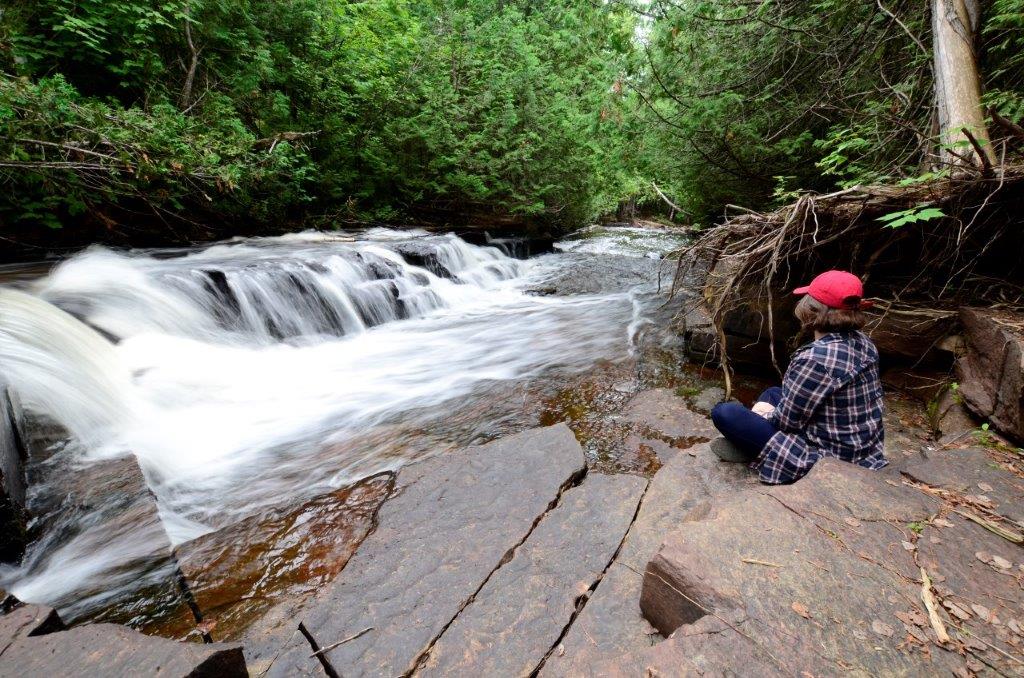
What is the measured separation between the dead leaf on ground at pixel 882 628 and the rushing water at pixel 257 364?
2.91 m

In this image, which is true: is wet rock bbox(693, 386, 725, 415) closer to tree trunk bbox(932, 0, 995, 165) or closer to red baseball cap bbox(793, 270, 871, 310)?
red baseball cap bbox(793, 270, 871, 310)

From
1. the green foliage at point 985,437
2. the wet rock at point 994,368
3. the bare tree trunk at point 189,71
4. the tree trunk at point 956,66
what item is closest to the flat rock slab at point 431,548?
the green foliage at point 985,437

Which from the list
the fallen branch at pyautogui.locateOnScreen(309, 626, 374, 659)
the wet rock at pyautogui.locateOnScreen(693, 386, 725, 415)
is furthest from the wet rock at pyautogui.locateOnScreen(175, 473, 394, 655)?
the wet rock at pyautogui.locateOnScreen(693, 386, 725, 415)

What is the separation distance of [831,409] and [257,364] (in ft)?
20.7

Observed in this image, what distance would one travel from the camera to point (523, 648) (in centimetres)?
184

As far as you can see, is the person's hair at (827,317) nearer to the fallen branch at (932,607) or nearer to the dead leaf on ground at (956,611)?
the fallen branch at (932,607)

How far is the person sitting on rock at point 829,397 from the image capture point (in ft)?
8.14

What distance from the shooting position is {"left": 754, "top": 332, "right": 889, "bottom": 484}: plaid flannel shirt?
2479mm

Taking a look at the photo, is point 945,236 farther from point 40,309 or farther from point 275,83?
point 275,83

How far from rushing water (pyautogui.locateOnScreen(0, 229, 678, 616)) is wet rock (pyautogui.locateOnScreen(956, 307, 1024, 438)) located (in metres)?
3.24

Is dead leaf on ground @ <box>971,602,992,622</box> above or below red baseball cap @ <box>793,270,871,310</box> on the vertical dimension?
below

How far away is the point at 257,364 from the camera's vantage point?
600 cm

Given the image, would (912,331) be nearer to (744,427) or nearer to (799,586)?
(744,427)

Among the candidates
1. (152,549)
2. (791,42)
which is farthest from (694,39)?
(152,549)
